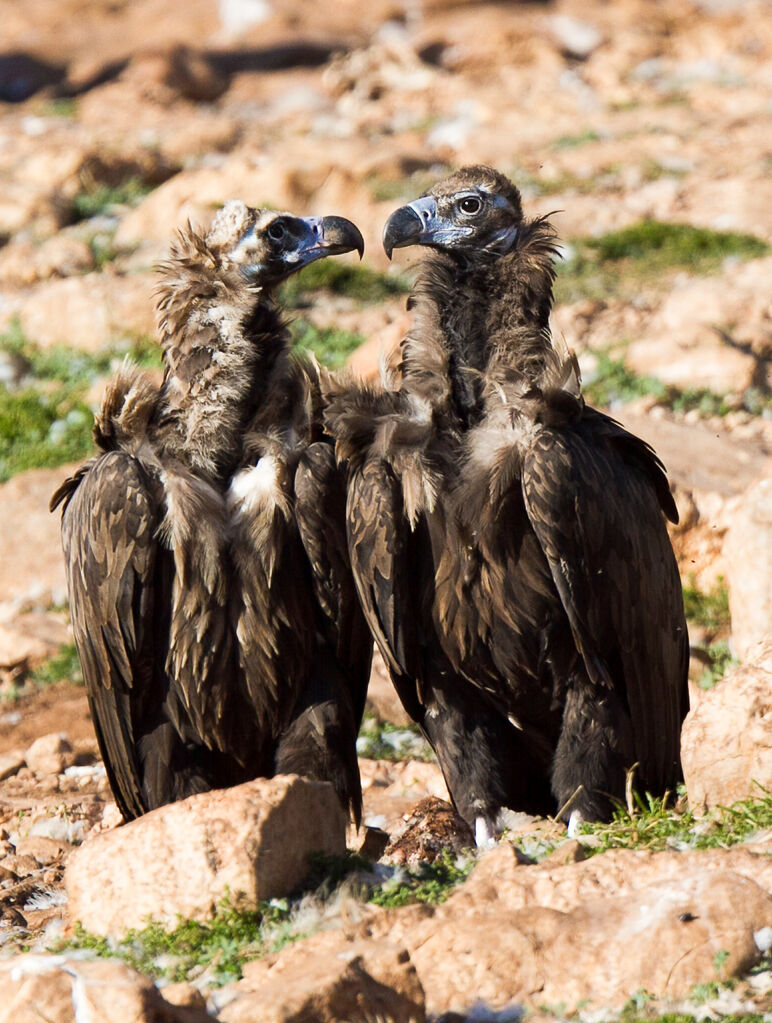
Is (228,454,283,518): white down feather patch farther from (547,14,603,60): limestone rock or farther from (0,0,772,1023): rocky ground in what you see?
(547,14,603,60): limestone rock

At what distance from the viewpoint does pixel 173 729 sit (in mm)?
5383

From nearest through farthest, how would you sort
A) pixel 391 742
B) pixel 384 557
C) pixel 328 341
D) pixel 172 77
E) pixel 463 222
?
pixel 384 557 → pixel 463 222 → pixel 391 742 → pixel 328 341 → pixel 172 77

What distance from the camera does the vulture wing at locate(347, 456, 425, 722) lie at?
497cm

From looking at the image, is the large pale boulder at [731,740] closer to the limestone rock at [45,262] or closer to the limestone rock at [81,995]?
the limestone rock at [81,995]

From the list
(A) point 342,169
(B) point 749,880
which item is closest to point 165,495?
(B) point 749,880

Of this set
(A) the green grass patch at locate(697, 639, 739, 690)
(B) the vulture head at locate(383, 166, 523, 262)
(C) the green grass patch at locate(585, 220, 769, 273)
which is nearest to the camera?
(B) the vulture head at locate(383, 166, 523, 262)

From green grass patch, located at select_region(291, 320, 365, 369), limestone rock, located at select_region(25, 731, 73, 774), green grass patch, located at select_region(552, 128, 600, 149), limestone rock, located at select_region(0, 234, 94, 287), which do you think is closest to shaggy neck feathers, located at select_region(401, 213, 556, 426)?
limestone rock, located at select_region(25, 731, 73, 774)

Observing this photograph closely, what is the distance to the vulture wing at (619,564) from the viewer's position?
16.0 ft

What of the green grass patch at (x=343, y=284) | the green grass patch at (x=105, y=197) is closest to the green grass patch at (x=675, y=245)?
the green grass patch at (x=343, y=284)

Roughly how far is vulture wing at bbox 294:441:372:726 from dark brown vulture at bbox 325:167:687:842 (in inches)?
5.3

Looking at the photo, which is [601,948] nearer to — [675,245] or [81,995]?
[81,995]

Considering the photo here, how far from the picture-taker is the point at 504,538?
16.5 feet

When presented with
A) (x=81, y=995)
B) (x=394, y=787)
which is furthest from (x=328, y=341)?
(x=81, y=995)

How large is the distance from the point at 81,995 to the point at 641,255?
1125 centimetres
